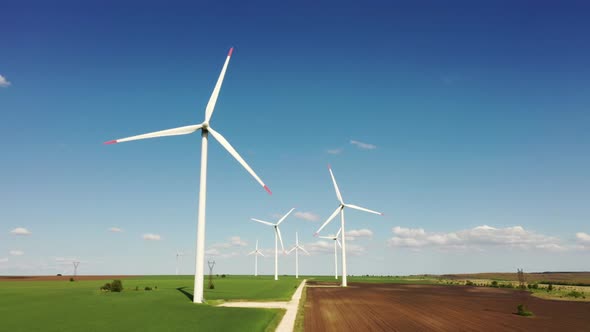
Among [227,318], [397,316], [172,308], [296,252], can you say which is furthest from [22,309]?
[296,252]

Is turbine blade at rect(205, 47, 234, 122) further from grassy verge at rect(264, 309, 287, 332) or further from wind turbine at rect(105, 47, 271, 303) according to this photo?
grassy verge at rect(264, 309, 287, 332)

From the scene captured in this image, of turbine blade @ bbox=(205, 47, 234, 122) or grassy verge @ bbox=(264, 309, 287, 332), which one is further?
turbine blade @ bbox=(205, 47, 234, 122)

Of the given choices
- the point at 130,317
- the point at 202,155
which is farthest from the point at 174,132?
the point at 130,317

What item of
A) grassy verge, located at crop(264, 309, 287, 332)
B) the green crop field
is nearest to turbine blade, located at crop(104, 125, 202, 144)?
the green crop field

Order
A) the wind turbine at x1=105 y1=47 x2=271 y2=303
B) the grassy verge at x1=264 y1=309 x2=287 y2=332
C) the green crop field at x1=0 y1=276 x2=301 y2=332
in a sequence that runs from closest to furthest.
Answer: the green crop field at x1=0 y1=276 x2=301 y2=332
the grassy verge at x1=264 y1=309 x2=287 y2=332
the wind turbine at x1=105 y1=47 x2=271 y2=303

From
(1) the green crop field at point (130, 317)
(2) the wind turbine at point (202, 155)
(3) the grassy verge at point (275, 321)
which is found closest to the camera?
(1) the green crop field at point (130, 317)

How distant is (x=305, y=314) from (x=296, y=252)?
14464cm

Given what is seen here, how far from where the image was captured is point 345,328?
115 feet

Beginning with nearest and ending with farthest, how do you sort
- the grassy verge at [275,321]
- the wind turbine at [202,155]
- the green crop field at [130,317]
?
the green crop field at [130,317], the grassy verge at [275,321], the wind turbine at [202,155]

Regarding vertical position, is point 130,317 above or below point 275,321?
above

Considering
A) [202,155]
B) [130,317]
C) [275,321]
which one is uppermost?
[202,155]

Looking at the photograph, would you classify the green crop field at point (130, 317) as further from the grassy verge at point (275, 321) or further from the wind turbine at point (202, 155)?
the wind turbine at point (202, 155)

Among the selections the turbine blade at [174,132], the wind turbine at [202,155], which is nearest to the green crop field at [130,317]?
the wind turbine at [202,155]

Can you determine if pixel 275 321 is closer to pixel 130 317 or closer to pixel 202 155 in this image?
pixel 130 317
